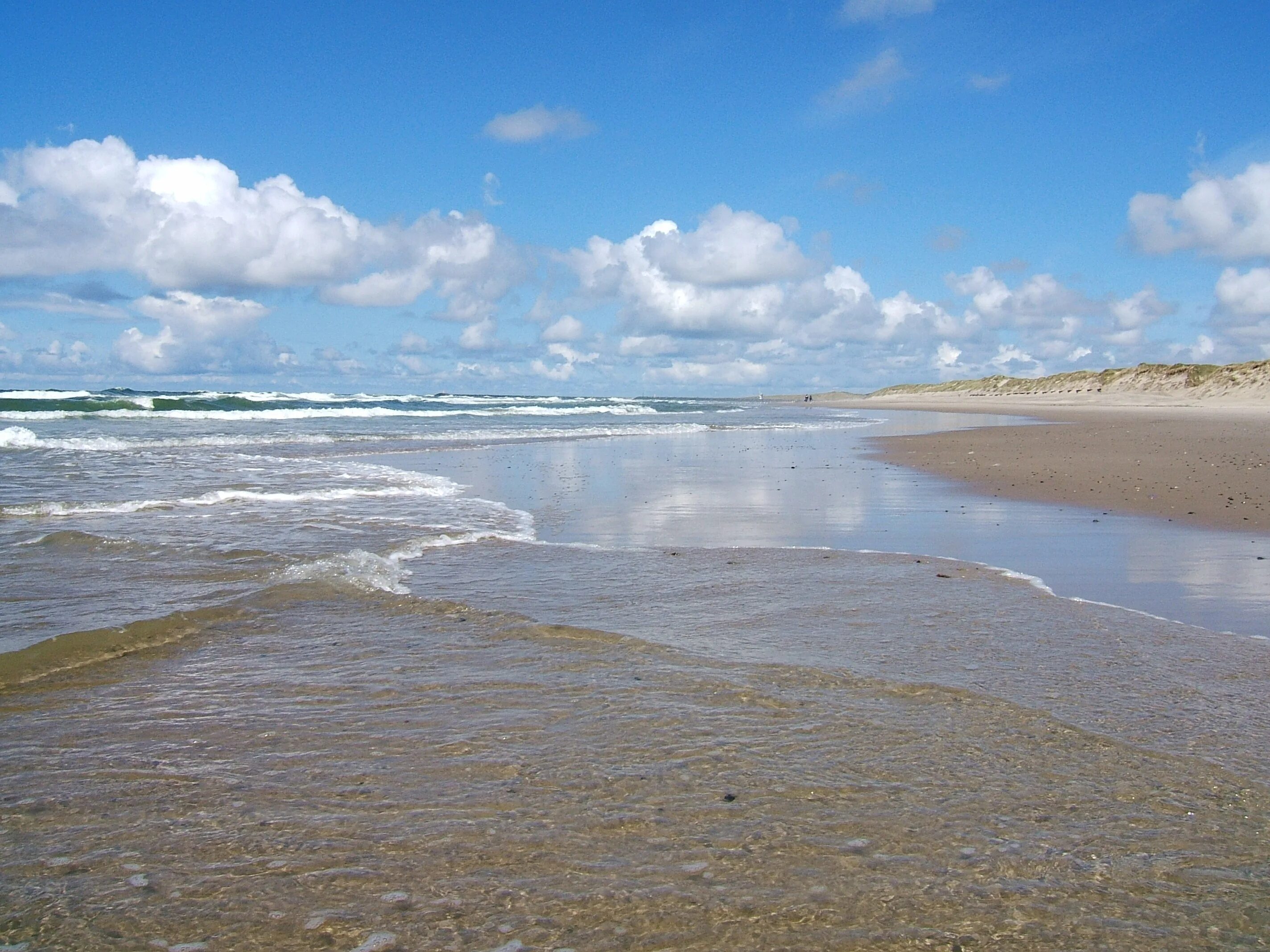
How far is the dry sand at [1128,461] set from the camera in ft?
41.2

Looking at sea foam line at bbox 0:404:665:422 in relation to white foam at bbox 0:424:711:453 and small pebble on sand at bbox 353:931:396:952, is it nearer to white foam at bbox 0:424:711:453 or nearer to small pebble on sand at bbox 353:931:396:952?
white foam at bbox 0:424:711:453

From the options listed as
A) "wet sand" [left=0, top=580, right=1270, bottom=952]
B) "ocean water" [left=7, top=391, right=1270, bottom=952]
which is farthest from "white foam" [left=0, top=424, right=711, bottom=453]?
"wet sand" [left=0, top=580, right=1270, bottom=952]

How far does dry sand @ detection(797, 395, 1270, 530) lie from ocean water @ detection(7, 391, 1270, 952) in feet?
9.93

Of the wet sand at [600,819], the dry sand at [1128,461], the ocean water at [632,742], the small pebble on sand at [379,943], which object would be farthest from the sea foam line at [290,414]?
the small pebble on sand at [379,943]

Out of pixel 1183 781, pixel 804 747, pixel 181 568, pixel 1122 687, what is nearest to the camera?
pixel 1183 781

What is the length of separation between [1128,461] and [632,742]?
18221 mm

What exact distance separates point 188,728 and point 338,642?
1.53 metres

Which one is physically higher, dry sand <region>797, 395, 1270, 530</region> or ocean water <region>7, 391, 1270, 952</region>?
dry sand <region>797, 395, 1270, 530</region>

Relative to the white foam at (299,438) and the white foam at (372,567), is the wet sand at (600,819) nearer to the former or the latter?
the white foam at (372,567)

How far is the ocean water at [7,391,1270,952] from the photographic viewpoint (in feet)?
9.33

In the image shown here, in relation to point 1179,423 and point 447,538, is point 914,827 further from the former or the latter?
point 1179,423

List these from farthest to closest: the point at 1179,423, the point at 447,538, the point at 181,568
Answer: the point at 1179,423
the point at 447,538
the point at 181,568

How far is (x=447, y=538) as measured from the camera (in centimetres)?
993

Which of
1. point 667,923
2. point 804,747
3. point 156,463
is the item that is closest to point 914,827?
point 804,747
